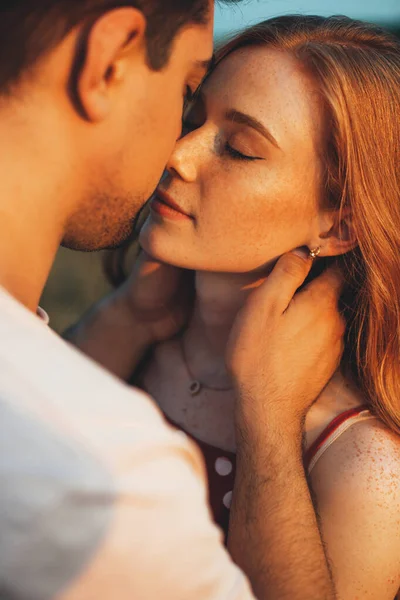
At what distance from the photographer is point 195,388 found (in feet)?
8.47

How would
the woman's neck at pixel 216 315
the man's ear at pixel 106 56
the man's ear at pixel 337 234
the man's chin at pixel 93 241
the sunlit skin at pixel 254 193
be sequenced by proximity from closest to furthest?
the man's ear at pixel 106 56
the man's chin at pixel 93 241
the sunlit skin at pixel 254 193
the man's ear at pixel 337 234
the woman's neck at pixel 216 315

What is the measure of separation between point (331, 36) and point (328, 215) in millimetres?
645

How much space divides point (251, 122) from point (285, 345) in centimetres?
72

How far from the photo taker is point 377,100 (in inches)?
92.0

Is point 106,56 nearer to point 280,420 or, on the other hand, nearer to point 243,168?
point 243,168

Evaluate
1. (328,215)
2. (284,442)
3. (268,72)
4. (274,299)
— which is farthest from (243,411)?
(268,72)

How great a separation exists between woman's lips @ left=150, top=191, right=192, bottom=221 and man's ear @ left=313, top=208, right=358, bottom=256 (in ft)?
1.60

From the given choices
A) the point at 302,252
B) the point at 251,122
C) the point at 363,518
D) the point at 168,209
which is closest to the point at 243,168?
the point at 251,122

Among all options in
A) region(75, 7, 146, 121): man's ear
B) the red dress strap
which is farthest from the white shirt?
the red dress strap

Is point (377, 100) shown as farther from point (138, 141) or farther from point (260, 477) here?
point (260, 477)

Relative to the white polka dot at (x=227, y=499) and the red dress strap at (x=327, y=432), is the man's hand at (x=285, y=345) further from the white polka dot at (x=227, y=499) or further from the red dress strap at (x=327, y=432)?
the white polka dot at (x=227, y=499)

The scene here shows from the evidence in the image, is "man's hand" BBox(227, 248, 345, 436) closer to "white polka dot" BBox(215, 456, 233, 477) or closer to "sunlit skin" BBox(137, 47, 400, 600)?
"sunlit skin" BBox(137, 47, 400, 600)

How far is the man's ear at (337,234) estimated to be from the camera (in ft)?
7.93

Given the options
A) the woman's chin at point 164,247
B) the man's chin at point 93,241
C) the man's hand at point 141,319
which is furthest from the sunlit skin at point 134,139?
the man's hand at point 141,319
